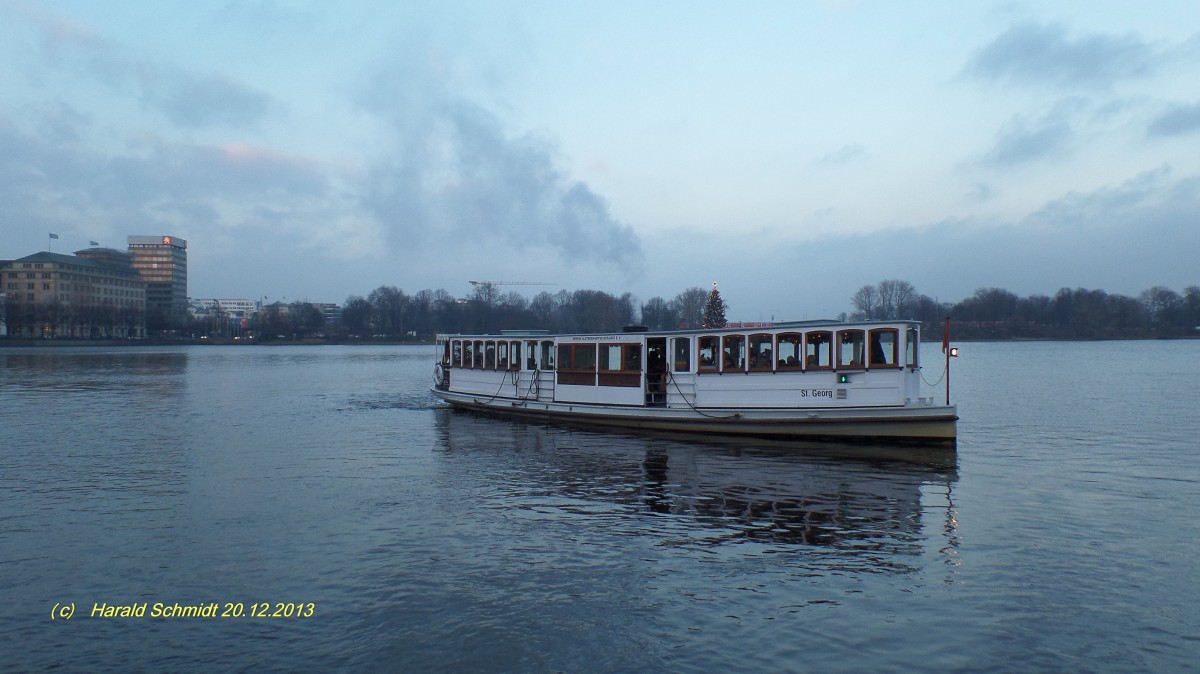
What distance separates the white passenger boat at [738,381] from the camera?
89.9ft

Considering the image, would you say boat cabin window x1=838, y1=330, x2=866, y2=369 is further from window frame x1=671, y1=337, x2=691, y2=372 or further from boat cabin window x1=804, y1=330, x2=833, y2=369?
window frame x1=671, y1=337, x2=691, y2=372

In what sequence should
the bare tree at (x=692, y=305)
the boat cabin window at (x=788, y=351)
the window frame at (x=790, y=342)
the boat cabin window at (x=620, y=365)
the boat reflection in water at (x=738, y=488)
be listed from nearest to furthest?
the boat reflection in water at (x=738, y=488), the window frame at (x=790, y=342), the boat cabin window at (x=788, y=351), the boat cabin window at (x=620, y=365), the bare tree at (x=692, y=305)

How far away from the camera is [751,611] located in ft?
39.8

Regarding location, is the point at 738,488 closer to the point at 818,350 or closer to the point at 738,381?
the point at 818,350

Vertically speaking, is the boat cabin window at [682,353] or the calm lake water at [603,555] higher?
the boat cabin window at [682,353]

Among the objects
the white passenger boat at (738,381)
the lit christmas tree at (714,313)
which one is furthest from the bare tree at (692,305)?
the white passenger boat at (738,381)

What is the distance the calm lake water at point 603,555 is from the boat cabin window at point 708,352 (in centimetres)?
333

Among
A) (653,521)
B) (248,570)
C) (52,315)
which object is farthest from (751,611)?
(52,315)

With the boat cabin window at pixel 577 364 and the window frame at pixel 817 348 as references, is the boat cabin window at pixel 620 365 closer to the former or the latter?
the boat cabin window at pixel 577 364

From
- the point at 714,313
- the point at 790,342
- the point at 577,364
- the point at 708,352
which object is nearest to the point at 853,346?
the point at 790,342

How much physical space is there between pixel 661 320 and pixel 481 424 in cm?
14524

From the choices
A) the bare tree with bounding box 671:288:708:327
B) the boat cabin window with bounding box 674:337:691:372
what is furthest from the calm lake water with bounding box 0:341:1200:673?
the bare tree with bounding box 671:288:708:327

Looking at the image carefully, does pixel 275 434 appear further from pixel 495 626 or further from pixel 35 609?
pixel 495 626

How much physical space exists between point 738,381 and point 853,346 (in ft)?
15.1
